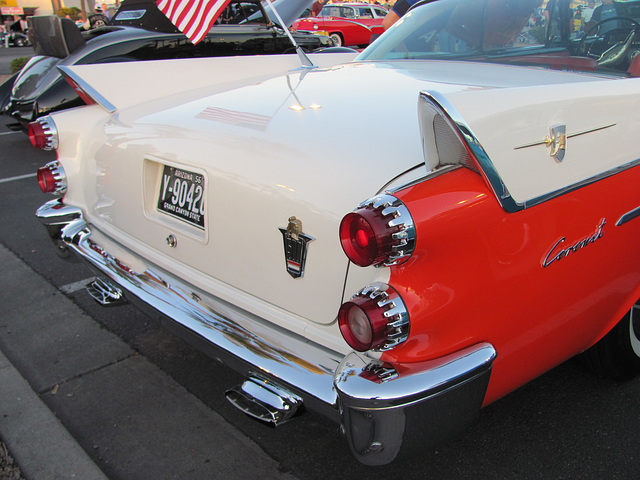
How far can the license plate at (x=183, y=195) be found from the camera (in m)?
2.02

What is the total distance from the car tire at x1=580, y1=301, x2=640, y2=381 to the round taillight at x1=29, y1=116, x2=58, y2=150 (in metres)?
2.62

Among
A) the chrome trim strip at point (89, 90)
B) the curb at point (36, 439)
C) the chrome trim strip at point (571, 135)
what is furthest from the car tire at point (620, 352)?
the chrome trim strip at point (89, 90)

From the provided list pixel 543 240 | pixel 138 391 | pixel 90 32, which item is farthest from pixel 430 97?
pixel 90 32

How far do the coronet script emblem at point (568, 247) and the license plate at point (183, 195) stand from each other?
3.79ft

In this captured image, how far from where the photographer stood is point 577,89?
5.64 ft

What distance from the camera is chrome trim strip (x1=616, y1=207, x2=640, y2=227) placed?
180cm

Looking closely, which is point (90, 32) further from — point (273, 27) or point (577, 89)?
point (577, 89)

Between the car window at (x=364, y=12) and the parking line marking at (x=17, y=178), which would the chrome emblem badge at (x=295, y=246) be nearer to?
the parking line marking at (x=17, y=178)

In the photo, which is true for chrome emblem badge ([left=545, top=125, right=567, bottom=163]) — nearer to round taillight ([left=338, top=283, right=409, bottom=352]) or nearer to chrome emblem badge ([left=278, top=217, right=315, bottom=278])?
round taillight ([left=338, top=283, right=409, bottom=352])

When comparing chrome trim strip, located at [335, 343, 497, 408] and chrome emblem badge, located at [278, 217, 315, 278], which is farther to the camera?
chrome emblem badge, located at [278, 217, 315, 278]

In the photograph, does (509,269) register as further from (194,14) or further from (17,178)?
(17,178)

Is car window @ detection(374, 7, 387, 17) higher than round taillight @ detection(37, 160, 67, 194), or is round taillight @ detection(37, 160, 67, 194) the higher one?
car window @ detection(374, 7, 387, 17)

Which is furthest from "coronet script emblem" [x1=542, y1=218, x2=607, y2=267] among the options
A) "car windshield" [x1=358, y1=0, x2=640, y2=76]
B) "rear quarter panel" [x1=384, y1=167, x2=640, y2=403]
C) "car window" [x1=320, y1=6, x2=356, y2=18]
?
"car window" [x1=320, y1=6, x2=356, y2=18]

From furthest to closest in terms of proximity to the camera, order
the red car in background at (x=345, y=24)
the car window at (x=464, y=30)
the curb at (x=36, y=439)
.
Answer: the red car in background at (x=345, y=24), the car window at (x=464, y=30), the curb at (x=36, y=439)
